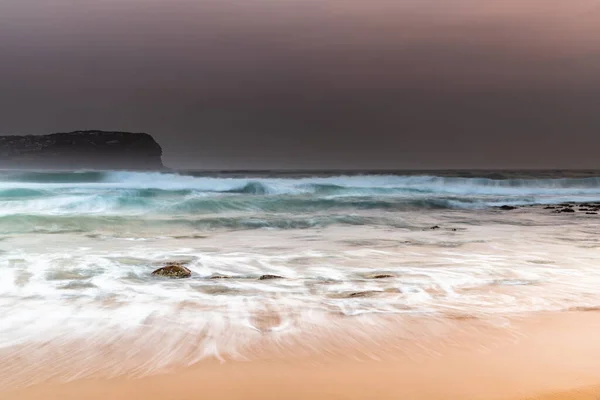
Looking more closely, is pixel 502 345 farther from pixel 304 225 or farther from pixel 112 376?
pixel 304 225

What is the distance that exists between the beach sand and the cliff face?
7716cm

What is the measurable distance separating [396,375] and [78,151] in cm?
8455

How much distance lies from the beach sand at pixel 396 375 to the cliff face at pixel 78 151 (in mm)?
77163

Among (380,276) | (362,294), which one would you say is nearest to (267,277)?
(380,276)

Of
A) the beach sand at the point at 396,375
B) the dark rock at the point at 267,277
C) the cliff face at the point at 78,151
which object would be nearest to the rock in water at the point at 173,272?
the dark rock at the point at 267,277

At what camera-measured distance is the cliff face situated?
246 ft

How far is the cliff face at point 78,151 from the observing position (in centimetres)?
7506

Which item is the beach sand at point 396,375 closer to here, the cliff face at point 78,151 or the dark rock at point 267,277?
the dark rock at point 267,277

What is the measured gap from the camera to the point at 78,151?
79.9 m

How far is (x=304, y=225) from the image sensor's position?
12039 mm

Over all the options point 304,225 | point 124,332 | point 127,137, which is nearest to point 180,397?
point 124,332

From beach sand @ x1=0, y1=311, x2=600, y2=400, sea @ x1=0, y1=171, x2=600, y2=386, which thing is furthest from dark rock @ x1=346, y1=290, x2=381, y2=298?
beach sand @ x1=0, y1=311, x2=600, y2=400

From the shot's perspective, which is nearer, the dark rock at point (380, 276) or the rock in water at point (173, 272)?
the dark rock at point (380, 276)

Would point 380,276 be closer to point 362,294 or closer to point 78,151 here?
point 362,294
